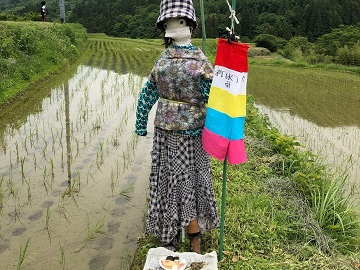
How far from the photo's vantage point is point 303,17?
31125 millimetres

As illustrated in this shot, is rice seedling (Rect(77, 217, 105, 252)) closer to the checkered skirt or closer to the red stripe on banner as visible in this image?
the checkered skirt

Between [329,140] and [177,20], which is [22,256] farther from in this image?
[329,140]

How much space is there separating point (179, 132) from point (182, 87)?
29 cm

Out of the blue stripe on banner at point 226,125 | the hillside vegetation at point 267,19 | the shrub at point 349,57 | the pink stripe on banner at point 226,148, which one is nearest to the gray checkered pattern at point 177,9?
the blue stripe on banner at point 226,125

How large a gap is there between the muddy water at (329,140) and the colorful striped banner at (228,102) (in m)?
2.54

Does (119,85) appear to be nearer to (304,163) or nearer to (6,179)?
(6,179)

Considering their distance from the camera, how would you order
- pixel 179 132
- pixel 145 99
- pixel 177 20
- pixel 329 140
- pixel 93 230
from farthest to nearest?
pixel 329 140 → pixel 93 230 → pixel 145 99 → pixel 179 132 → pixel 177 20

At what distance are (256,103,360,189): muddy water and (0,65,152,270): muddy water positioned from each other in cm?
241

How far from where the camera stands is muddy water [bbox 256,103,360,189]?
15.9ft

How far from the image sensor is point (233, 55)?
206 cm

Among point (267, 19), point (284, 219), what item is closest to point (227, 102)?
point (284, 219)

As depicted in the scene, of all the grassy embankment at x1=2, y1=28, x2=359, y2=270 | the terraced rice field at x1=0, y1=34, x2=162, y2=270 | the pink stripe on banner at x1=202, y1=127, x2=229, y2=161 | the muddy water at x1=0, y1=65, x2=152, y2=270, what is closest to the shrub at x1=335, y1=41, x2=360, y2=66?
the terraced rice field at x1=0, y1=34, x2=162, y2=270

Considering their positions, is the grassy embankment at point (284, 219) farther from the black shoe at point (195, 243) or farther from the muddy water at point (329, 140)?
the muddy water at point (329, 140)

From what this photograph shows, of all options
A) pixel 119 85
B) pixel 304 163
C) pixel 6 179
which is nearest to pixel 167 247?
pixel 304 163
